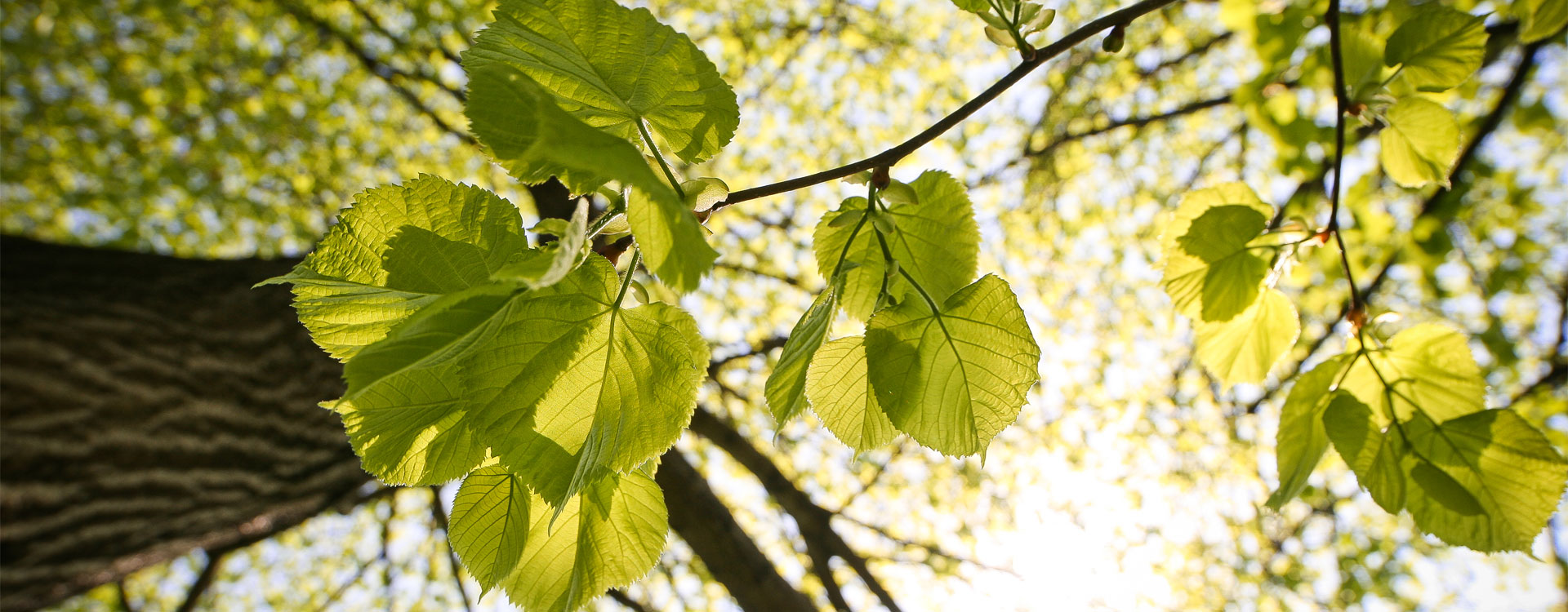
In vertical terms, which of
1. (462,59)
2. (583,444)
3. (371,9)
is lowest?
(583,444)

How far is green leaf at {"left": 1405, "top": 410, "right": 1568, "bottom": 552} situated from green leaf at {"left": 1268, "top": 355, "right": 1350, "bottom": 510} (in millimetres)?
84

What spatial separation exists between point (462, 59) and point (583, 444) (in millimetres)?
257

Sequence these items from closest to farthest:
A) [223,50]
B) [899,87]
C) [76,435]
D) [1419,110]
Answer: [1419,110] < [76,435] < [223,50] < [899,87]

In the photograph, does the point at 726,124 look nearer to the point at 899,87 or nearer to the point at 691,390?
the point at 691,390

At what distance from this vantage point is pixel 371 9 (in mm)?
3605

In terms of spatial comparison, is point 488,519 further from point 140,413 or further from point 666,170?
point 140,413

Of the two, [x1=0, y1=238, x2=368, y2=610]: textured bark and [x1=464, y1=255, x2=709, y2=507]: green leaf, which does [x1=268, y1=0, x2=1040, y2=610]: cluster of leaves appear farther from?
[x1=0, y1=238, x2=368, y2=610]: textured bark

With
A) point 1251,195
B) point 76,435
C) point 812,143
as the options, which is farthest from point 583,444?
point 812,143

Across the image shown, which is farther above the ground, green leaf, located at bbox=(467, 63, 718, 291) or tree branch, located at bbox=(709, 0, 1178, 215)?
tree branch, located at bbox=(709, 0, 1178, 215)

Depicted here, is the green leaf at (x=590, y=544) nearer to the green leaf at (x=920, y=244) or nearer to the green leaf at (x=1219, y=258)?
the green leaf at (x=920, y=244)

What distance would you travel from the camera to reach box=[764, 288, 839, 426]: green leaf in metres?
0.49

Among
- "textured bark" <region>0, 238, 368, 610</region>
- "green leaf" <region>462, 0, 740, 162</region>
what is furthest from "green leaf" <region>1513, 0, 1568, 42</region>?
"textured bark" <region>0, 238, 368, 610</region>

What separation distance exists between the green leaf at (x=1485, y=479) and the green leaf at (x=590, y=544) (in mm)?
793

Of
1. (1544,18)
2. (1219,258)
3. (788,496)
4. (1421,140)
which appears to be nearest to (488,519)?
(1219,258)
